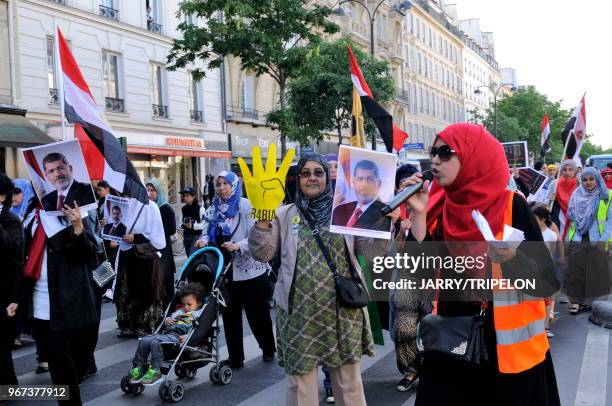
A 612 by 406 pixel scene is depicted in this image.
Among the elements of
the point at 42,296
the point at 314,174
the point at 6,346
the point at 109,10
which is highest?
the point at 109,10

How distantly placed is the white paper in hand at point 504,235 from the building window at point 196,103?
25592mm

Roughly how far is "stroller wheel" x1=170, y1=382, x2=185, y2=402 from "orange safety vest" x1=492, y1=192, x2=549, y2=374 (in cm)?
331

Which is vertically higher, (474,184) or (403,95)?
(403,95)

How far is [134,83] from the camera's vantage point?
24547 millimetres

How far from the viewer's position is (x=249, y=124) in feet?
106

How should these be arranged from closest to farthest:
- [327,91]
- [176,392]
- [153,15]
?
1. [176,392]
2. [153,15]
3. [327,91]

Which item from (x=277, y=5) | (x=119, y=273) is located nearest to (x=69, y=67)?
(x=119, y=273)

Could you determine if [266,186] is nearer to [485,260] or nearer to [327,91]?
[485,260]

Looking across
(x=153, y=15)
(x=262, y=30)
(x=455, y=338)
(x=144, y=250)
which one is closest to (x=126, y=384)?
(x=144, y=250)

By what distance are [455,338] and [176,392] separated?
10.9ft

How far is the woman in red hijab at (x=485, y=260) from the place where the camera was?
3098 mm

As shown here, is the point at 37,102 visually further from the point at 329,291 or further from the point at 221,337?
the point at 329,291

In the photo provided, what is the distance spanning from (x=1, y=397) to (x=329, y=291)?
3160 millimetres

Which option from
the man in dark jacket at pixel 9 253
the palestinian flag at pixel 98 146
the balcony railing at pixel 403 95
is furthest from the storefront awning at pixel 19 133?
the balcony railing at pixel 403 95
